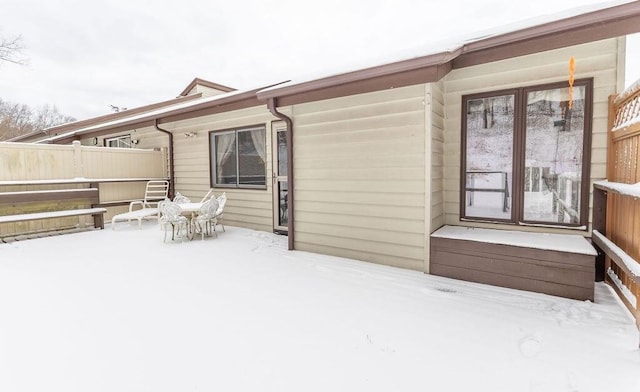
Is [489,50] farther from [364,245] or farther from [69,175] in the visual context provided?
[69,175]

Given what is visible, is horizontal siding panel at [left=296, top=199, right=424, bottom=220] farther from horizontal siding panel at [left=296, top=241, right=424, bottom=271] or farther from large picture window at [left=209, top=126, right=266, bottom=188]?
large picture window at [left=209, top=126, right=266, bottom=188]

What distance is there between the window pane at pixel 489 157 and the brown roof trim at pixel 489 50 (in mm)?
768

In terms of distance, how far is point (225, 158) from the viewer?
6.36 meters

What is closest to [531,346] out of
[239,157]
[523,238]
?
[523,238]

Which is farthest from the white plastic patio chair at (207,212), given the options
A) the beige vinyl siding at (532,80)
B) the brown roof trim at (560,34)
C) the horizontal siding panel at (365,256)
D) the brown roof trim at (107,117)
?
the brown roof trim at (107,117)

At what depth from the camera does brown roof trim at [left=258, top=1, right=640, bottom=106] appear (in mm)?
2350

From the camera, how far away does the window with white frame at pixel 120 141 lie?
28.3 ft

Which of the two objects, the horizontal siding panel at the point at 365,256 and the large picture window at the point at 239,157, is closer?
the horizontal siding panel at the point at 365,256

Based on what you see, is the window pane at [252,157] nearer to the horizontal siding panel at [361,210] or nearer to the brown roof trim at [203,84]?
the horizontal siding panel at [361,210]

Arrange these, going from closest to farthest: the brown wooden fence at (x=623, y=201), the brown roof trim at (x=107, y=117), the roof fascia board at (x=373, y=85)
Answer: the brown wooden fence at (x=623, y=201), the roof fascia board at (x=373, y=85), the brown roof trim at (x=107, y=117)

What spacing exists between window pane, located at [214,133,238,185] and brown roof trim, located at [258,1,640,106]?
276 centimetres

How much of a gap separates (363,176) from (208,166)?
392cm

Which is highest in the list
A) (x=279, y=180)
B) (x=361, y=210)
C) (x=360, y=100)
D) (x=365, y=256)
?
(x=360, y=100)

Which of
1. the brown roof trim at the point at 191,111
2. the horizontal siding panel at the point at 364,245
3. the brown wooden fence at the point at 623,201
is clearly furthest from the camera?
the brown roof trim at the point at 191,111
